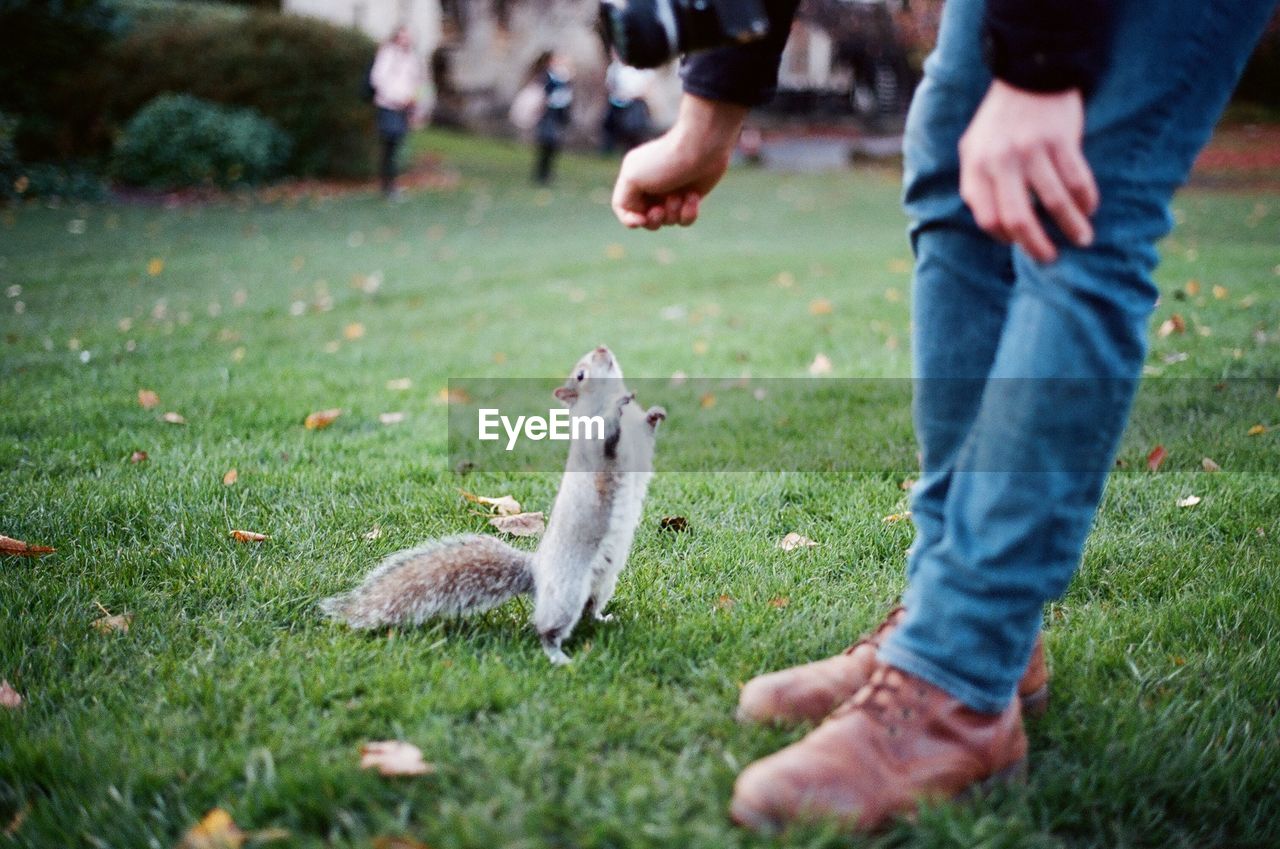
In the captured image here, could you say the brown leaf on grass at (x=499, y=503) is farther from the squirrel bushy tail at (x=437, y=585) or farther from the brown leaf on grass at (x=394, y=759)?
the brown leaf on grass at (x=394, y=759)

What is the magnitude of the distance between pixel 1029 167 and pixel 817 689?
3.04ft

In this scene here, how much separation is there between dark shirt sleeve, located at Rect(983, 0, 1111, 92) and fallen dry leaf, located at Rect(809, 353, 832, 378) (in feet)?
11.3

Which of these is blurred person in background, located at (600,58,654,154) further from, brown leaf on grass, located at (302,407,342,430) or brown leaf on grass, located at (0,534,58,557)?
brown leaf on grass, located at (0,534,58,557)

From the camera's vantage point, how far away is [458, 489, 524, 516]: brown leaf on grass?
2.94 metres

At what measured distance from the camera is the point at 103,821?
1453mm

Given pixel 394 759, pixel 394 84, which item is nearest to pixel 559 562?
pixel 394 759

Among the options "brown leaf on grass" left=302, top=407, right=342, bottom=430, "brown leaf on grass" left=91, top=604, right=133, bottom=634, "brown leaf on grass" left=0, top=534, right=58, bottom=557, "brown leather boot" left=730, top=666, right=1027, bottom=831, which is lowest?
"brown leaf on grass" left=302, top=407, right=342, bottom=430

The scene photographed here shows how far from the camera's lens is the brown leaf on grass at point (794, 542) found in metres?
2.59

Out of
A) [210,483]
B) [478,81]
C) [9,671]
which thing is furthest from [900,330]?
[478,81]

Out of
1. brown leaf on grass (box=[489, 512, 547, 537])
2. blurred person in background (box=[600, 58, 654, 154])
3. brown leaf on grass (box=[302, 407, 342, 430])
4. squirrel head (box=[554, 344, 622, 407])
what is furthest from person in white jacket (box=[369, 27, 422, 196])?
squirrel head (box=[554, 344, 622, 407])

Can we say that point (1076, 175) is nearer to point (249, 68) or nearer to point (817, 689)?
point (817, 689)

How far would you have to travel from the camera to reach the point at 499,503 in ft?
9.70

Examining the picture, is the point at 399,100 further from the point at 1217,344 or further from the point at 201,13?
the point at 1217,344

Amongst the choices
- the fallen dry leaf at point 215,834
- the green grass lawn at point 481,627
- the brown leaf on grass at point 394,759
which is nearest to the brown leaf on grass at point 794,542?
the green grass lawn at point 481,627
